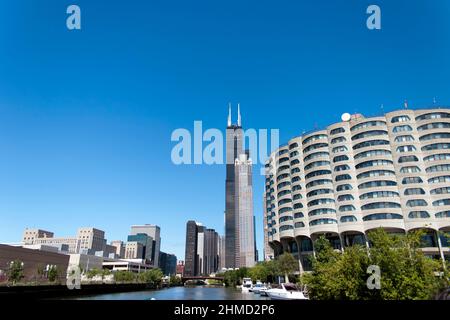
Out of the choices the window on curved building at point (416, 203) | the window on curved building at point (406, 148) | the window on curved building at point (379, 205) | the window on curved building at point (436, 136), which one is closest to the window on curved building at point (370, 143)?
the window on curved building at point (406, 148)

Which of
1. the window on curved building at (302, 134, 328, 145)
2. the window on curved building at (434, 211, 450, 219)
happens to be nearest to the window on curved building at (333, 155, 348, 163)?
the window on curved building at (302, 134, 328, 145)

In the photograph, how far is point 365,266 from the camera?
84.0 ft

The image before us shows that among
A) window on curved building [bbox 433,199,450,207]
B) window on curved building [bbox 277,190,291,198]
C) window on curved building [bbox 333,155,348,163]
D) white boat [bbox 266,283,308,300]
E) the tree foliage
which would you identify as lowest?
white boat [bbox 266,283,308,300]

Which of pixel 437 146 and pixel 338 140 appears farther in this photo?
pixel 338 140

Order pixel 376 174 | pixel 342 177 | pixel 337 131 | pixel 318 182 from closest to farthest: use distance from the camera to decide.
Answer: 1. pixel 376 174
2. pixel 342 177
3. pixel 318 182
4. pixel 337 131

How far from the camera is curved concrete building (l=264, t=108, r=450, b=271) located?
8844 centimetres

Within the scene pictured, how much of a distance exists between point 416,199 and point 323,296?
6684cm

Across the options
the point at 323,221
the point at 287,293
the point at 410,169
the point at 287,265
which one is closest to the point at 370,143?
the point at 410,169

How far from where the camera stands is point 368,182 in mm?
95625

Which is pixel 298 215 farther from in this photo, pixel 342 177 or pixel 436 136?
pixel 436 136

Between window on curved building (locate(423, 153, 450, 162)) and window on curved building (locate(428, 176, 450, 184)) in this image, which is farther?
window on curved building (locate(423, 153, 450, 162))

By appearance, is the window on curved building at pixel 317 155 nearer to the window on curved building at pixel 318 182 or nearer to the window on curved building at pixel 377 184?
the window on curved building at pixel 318 182

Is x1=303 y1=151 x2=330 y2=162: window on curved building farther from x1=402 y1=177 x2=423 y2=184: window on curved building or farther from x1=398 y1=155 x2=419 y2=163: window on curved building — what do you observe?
x1=402 y1=177 x2=423 y2=184: window on curved building

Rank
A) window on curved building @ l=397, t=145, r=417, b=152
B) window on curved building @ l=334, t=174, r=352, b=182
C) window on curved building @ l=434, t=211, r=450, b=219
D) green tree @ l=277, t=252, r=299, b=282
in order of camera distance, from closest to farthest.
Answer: window on curved building @ l=434, t=211, r=450, b=219, window on curved building @ l=397, t=145, r=417, b=152, window on curved building @ l=334, t=174, r=352, b=182, green tree @ l=277, t=252, r=299, b=282
